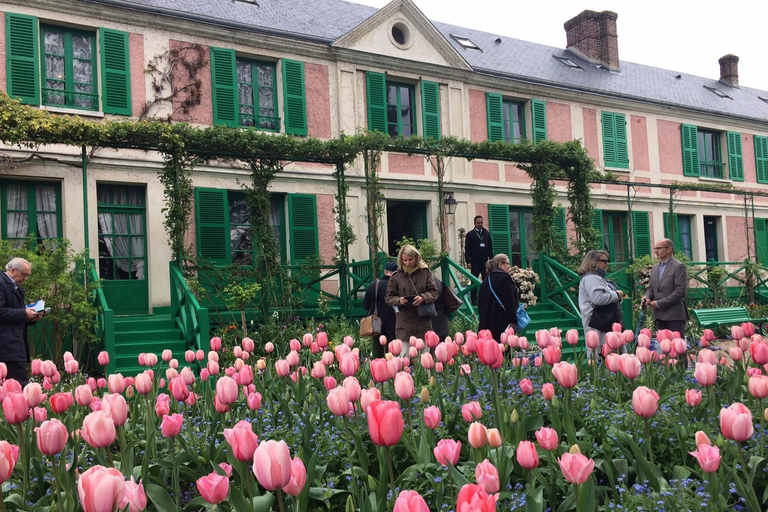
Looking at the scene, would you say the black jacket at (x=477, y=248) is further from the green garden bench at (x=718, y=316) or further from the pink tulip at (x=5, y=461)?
the pink tulip at (x=5, y=461)

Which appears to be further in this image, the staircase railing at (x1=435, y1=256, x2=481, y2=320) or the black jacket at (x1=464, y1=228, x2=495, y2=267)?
the black jacket at (x1=464, y1=228, x2=495, y2=267)

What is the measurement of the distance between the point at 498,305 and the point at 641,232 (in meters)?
13.5

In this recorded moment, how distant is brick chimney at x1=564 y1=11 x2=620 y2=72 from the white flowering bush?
10363mm

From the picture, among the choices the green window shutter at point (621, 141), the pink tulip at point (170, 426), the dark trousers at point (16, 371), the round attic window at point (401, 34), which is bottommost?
the dark trousers at point (16, 371)

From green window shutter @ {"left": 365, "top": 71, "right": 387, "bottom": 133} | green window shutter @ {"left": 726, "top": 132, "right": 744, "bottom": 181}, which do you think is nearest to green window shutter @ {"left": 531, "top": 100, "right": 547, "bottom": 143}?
green window shutter @ {"left": 365, "top": 71, "right": 387, "bottom": 133}

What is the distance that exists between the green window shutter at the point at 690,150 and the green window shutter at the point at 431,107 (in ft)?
28.0

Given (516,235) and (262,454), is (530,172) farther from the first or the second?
(262,454)

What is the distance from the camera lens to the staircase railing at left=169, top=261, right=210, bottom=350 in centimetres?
827

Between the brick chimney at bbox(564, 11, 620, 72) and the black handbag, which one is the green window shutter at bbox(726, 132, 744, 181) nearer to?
the brick chimney at bbox(564, 11, 620, 72)

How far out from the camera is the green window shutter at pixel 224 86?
12.4 metres

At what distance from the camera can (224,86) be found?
12.5 m

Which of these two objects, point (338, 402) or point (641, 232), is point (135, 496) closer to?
point (338, 402)

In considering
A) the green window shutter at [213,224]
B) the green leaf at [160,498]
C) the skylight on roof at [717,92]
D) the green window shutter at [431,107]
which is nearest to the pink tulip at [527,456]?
the green leaf at [160,498]

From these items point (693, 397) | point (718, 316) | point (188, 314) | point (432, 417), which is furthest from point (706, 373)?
point (718, 316)
